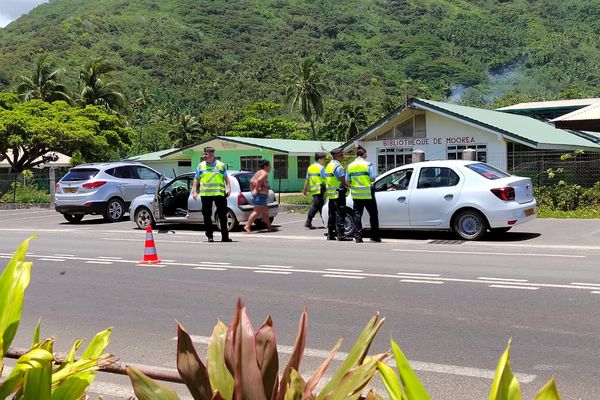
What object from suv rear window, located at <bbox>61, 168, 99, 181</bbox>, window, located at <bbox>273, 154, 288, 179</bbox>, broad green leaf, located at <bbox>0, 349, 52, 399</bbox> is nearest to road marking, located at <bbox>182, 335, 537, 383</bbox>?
broad green leaf, located at <bbox>0, 349, 52, 399</bbox>

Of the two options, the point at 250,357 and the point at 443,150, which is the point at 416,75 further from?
the point at 250,357

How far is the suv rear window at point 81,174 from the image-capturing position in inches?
837

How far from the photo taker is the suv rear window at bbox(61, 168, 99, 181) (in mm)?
21266

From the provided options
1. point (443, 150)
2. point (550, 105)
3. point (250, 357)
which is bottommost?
point (250, 357)

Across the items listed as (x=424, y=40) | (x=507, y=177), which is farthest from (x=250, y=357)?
(x=424, y=40)

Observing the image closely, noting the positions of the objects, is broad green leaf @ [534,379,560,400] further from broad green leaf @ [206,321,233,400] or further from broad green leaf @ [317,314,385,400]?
broad green leaf @ [206,321,233,400]

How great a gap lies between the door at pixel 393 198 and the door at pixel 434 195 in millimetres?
180

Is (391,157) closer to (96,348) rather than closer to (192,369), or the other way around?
(96,348)

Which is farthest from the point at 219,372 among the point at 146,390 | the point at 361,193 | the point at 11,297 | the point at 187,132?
the point at 187,132

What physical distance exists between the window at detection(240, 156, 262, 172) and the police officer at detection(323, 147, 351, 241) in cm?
2703

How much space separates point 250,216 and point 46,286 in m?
7.89

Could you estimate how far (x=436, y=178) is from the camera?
14.6 m

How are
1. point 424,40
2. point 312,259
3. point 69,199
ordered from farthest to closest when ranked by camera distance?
1. point 424,40
2. point 69,199
3. point 312,259

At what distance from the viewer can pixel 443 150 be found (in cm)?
2856
